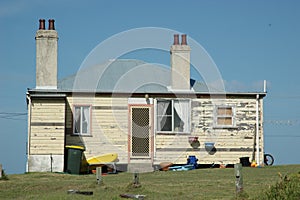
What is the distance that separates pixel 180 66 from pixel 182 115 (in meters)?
2.23

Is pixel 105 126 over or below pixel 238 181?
over

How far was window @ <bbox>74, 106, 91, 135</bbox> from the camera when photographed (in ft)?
90.9

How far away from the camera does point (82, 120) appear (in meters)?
27.8

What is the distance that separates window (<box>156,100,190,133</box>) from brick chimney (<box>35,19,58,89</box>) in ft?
15.7

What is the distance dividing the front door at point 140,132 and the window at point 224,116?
302 centimetres

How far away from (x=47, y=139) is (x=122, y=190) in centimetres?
1086

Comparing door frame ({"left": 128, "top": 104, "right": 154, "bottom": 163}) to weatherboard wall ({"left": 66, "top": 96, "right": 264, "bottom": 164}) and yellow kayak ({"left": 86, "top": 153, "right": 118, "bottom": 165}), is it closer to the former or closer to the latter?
weatherboard wall ({"left": 66, "top": 96, "right": 264, "bottom": 164})

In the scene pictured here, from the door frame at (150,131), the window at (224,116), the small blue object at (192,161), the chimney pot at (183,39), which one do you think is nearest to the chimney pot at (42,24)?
the door frame at (150,131)

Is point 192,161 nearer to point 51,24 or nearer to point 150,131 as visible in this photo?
point 150,131

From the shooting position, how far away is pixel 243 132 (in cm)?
2853

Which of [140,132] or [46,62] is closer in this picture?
[46,62]

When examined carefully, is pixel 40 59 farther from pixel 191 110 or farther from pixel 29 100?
pixel 191 110

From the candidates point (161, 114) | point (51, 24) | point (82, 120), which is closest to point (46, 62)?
point (51, 24)

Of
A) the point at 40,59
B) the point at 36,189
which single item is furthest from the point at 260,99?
the point at 36,189
